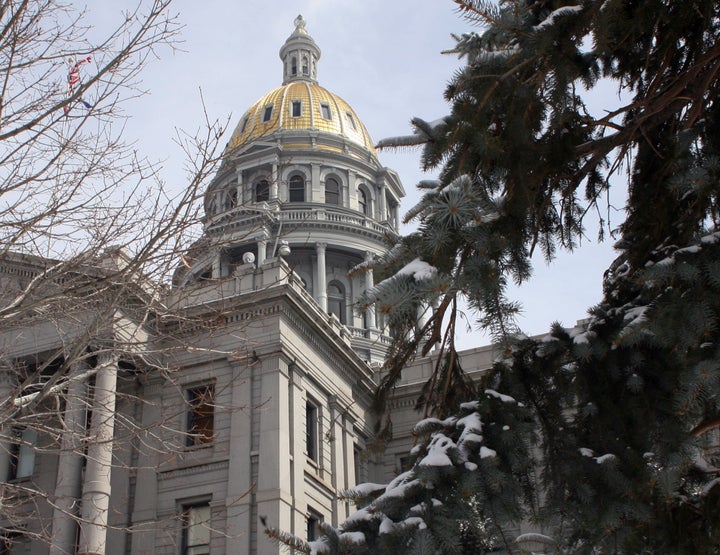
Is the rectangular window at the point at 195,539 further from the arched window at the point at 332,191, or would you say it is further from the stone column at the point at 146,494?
the arched window at the point at 332,191

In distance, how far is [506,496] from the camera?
6230 millimetres

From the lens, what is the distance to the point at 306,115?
2467 inches

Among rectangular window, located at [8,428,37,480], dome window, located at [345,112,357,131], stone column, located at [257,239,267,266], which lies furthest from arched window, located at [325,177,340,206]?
rectangular window, located at [8,428,37,480]

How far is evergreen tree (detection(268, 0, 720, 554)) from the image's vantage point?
611 centimetres

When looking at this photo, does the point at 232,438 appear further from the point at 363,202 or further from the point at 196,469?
the point at 363,202

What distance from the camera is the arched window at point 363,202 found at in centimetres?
6032

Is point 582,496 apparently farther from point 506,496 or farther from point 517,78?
point 517,78

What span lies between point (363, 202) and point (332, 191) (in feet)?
7.23

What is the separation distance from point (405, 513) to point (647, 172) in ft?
14.3

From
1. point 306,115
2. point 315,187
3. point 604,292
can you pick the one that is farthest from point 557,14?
point 306,115

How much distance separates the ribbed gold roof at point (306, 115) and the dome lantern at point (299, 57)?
6.34 m

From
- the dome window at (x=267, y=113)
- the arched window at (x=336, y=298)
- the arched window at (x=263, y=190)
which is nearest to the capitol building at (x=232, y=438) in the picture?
the arched window at (x=263, y=190)

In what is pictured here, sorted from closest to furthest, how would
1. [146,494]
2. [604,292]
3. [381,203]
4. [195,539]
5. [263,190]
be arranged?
[604,292]
[263,190]
[195,539]
[146,494]
[381,203]

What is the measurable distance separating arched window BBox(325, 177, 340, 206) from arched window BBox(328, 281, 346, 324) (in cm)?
533
